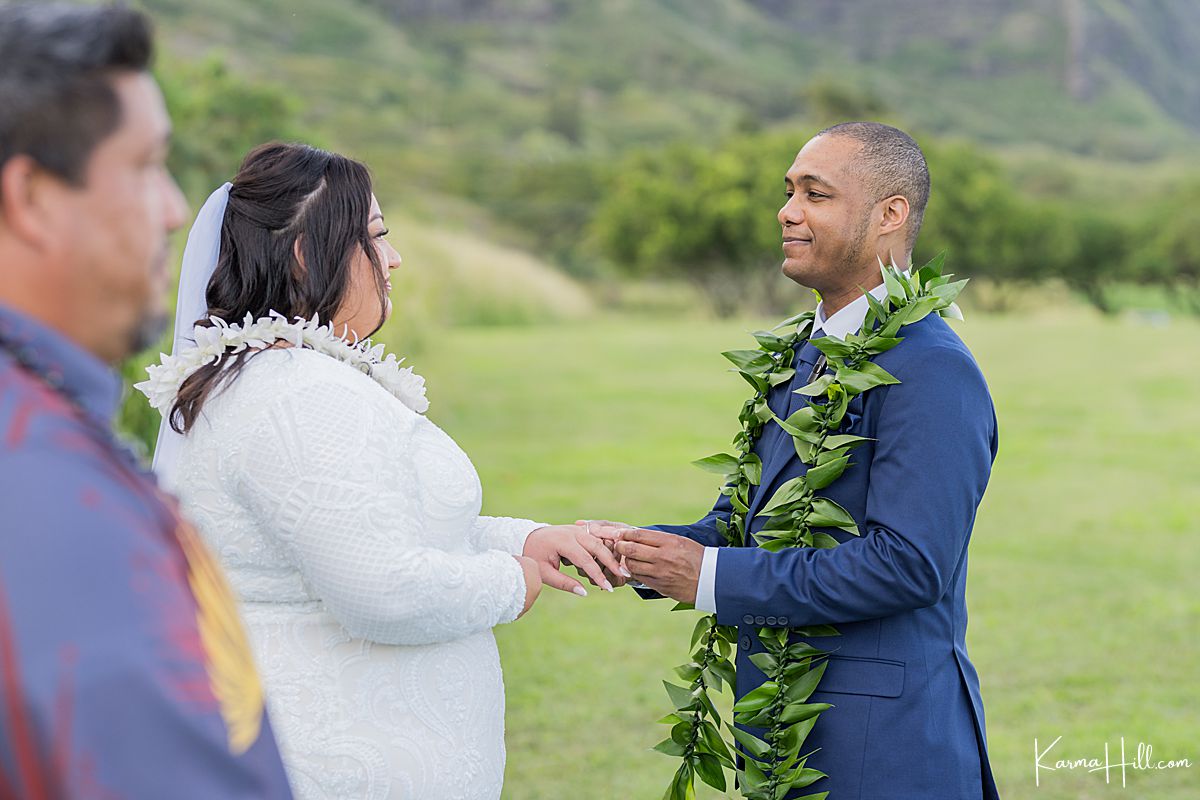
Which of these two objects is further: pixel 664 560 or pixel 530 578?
pixel 664 560

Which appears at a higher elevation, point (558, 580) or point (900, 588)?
point (900, 588)

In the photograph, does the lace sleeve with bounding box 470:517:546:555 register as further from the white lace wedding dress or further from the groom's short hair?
the groom's short hair

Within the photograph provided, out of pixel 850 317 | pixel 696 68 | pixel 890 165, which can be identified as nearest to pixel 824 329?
pixel 850 317

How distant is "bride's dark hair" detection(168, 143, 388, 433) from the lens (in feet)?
8.34

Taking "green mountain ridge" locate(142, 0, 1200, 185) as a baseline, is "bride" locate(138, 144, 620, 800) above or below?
below

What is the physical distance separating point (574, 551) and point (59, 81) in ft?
7.05

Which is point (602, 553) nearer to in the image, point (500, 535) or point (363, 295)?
point (500, 535)

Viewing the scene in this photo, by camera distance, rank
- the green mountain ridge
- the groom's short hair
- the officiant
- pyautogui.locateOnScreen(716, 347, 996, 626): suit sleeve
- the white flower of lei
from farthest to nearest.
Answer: the green mountain ridge → pyautogui.locateOnScreen(716, 347, 996, 626): suit sleeve → the white flower of lei → the groom's short hair → the officiant

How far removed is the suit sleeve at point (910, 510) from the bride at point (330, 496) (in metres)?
0.62

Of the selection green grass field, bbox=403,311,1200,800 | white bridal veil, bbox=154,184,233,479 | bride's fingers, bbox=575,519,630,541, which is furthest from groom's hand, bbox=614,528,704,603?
green grass field, bbox=403,311,1200,800

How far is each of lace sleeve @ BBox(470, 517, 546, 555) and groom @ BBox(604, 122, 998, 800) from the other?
28 cm

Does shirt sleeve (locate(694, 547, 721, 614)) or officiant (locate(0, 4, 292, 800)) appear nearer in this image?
officiant (locate(0, 4, 292, 800))

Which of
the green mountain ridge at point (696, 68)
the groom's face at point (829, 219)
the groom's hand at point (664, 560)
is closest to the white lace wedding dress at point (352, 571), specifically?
the groom's hand at point (664, 560)

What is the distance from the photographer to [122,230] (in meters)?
1.21
